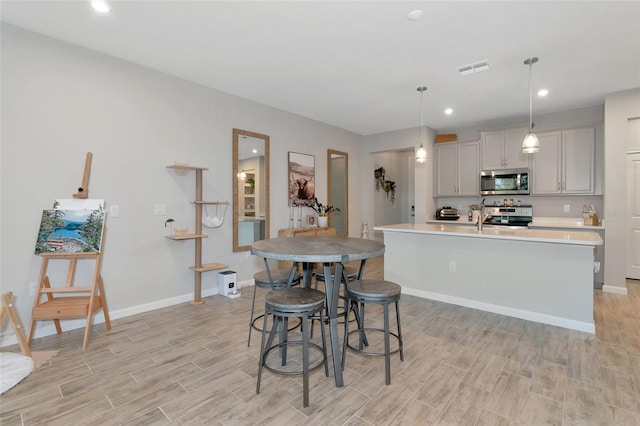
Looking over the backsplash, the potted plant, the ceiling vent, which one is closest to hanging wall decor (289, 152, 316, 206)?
the potted plant

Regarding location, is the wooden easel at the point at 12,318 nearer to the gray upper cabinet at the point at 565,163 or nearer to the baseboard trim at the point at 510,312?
the baseboard trim at the point at 510,312

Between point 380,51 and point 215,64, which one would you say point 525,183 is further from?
point 215,64

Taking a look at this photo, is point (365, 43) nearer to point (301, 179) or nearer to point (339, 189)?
point (301, 179)

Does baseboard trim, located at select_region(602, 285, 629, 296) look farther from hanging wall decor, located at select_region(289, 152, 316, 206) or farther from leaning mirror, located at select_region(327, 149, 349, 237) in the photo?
hanging wall decor, located at select_region(289, 152, 316, 206)

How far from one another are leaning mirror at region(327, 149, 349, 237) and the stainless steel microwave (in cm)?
258

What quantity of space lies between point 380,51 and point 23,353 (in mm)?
4118

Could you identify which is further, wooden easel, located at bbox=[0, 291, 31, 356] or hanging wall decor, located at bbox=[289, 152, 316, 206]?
hanging wall decor, located at bbox=[289, 152, 316, 206]

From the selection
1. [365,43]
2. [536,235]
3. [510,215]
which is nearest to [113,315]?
[365,43]

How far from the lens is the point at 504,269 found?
3436 millimetres

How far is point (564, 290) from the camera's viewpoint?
10.1ft

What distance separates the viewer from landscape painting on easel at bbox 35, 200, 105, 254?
8.96 ft

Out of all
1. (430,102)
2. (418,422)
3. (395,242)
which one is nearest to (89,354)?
(418,422)

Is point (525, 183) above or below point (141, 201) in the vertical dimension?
above

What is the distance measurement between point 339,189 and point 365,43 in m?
3.59
